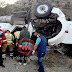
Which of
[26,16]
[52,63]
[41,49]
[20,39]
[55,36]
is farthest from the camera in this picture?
[26,16]

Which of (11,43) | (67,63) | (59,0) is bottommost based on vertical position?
(67,63)

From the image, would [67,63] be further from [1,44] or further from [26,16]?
[26,16]

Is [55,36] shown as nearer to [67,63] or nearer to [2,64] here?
[67,63]

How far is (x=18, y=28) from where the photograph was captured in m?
6.77

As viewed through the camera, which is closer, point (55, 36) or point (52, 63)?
point (52, 63)

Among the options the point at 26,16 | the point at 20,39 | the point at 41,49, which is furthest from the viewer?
the point at 26,16

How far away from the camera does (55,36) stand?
212 inches

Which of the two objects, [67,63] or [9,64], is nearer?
[9,64]

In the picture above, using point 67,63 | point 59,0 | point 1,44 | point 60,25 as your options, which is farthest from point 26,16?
point 59,0

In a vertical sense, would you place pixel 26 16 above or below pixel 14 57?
above

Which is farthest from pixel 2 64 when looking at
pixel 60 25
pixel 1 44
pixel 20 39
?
pixel 60 25

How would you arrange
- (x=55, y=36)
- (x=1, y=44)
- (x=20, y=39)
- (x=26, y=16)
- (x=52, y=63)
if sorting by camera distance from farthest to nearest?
(x=26, y=16)
(x=55, y=36)
(x=52, y=63)
(x=20, y=39)
(x=1, y=44)

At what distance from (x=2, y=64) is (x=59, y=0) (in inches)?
1149

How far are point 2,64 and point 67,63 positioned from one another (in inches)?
101
